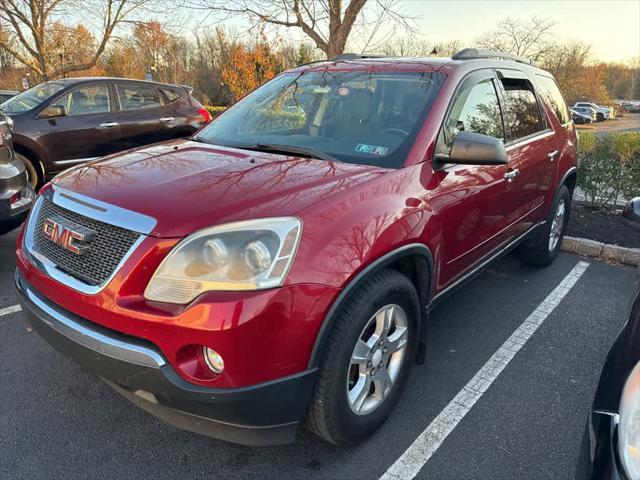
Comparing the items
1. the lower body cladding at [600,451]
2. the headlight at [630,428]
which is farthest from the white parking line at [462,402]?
the headlight at [630,428]

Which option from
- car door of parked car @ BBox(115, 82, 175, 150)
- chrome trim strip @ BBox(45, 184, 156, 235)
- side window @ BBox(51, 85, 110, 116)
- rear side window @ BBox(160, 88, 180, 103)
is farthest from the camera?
rear side window @ BBox(160, 88, 180, 103)

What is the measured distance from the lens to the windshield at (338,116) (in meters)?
2.58

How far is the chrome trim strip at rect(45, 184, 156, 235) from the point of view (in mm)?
1824

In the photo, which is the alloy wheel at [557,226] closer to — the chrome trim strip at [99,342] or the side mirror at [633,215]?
the side mirror at [633,215]

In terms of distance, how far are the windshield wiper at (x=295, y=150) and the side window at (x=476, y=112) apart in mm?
697

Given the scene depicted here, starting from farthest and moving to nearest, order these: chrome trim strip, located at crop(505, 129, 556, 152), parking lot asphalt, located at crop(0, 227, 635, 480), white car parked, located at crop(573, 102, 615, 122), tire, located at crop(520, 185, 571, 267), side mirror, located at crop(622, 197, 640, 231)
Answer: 1. white car parked, located at crop(573, 102, 615, 122)
2. tire, located at crop(520, 185, 571, 267)
3. chrome trim strip, located at crop(505, 129, 556, 152)
4. side mirror, located at crop(622, 197, 640, 231)
5. parking lot asphalt, located at crop(0, 227, 635, 480)

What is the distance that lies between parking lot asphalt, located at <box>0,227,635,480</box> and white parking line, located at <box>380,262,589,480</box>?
3 centimetres

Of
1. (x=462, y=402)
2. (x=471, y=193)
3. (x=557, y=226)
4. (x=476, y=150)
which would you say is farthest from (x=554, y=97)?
(x=462, y=402)

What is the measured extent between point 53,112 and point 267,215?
5.96 metres

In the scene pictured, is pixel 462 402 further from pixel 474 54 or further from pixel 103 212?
pixel 474 54

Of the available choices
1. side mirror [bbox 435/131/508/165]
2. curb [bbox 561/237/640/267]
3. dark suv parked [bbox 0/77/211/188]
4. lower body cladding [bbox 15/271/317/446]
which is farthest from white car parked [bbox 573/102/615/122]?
lower body cladding [bbox 15/271/317/446]

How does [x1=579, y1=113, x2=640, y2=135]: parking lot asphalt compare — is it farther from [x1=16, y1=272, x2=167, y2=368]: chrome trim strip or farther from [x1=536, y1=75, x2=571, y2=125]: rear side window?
[x1=16, y1=272, x2=167, y2=368]: chrome trim strip

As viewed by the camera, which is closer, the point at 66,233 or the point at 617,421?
the point at 617,421

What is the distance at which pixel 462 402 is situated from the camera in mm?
2691
